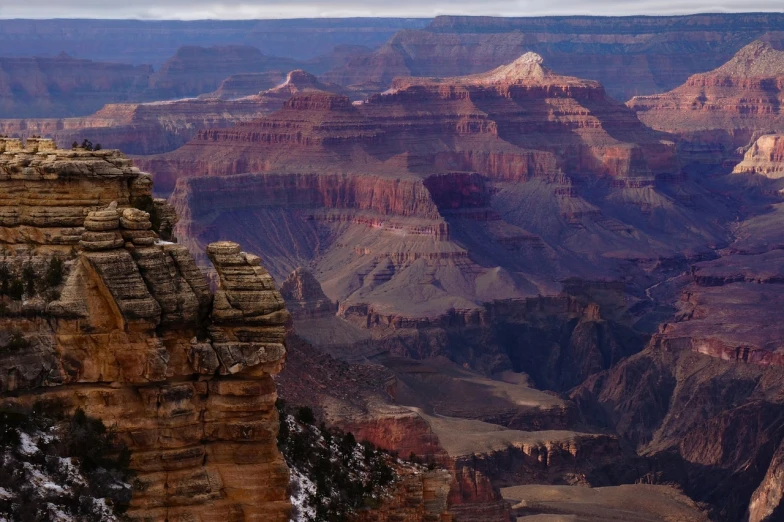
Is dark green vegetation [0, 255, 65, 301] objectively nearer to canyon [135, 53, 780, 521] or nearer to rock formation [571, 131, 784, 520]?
canyon [135, 53, 780, 521]

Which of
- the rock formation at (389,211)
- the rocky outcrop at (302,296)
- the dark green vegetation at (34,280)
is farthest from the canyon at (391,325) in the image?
the rock formation at (389,211)

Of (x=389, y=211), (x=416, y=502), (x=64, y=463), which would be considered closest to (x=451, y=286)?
(x=389, y=211)

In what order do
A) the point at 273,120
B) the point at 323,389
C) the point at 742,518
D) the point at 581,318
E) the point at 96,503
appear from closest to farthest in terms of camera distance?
the point at 96,503 → the point at 323,389 → the point at 742,518 → the point at 581,318 → the point at 273,120

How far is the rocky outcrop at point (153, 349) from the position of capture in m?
27.4

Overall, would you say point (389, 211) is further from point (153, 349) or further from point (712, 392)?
point (153, 349)

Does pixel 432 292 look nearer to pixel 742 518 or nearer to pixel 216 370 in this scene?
pixel 742 518

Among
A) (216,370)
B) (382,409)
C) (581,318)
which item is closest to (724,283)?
(581,318)

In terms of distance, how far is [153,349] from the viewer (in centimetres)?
2742

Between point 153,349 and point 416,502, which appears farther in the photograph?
point 416,502

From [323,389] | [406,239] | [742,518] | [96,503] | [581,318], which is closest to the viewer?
[96,503]

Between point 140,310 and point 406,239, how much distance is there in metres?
129

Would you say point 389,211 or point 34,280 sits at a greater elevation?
point 34,280

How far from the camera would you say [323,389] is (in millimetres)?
69312

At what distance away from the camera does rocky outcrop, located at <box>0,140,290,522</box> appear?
2738 centimetres
